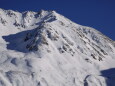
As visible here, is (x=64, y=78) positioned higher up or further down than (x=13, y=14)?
further down

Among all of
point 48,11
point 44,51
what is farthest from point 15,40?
point 48,11

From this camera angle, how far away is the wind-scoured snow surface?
85000mm

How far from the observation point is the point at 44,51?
3935 inches

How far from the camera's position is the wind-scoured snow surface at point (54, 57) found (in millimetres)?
85000

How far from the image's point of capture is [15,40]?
118000 mm

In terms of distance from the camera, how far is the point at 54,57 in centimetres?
9856

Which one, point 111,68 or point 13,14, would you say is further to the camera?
point 13,14

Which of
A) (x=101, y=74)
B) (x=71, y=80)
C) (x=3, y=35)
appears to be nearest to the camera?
(x=71, y=80)

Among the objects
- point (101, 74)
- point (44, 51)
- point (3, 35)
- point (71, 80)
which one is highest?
point (3, 35)

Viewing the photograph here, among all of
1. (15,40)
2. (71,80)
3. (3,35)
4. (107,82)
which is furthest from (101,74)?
(3,35)

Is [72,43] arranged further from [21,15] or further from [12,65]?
[21,15]

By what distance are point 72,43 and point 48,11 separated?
59.4 metres

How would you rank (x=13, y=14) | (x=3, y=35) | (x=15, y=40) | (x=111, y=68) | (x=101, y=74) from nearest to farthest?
(x=101, y=74), (x=111, y=68), (x=15, y=40), (x=3, y=35), (x=13, y=14)

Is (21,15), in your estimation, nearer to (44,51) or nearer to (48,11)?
(48,11)
